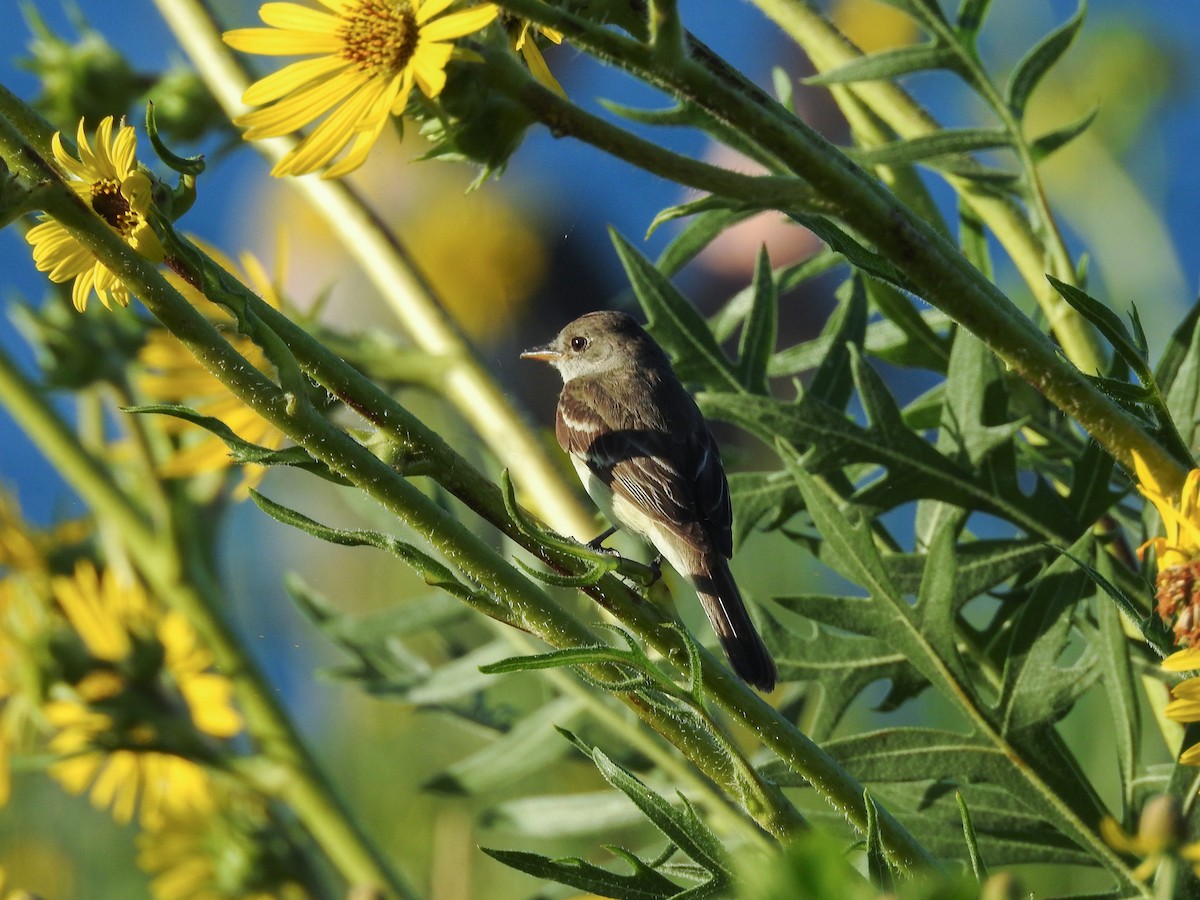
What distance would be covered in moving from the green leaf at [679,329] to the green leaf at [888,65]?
17 cm

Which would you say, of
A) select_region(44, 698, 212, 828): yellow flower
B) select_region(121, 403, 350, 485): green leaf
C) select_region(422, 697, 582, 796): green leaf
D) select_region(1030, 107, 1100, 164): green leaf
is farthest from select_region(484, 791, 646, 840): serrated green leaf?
select_region(121, 403, 350, 485): green leaf

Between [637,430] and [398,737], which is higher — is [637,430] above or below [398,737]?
above

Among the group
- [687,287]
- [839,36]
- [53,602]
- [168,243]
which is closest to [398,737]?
[53,602]

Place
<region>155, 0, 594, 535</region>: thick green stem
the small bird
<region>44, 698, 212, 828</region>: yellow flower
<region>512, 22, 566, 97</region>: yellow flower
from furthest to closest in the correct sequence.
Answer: <region>44, 698, 212, 828</region>: yellow flower < the small bird < <region>155, 0, 594, 535</region>: thick green stem < <region>512, 22, 566, 97</region>: yellow flower

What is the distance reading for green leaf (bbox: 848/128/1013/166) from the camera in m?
0.80

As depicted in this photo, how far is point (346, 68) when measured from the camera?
0.54m

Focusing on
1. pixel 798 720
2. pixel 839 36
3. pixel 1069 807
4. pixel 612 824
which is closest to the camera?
pixel 1069 807

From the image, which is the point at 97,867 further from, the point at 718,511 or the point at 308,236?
the point at 718,511

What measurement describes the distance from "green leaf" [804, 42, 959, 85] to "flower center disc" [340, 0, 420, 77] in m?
0.30

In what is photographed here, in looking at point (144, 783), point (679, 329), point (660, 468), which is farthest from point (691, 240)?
point (144, 783)

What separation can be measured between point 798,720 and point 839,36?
60 centimetres

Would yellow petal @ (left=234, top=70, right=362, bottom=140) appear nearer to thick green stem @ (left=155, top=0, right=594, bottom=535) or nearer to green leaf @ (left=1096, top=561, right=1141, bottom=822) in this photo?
green leaf @ (left=1096, top=561, right=1141, bottom=822)

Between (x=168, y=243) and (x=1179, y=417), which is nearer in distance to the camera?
(x=168, y=243)

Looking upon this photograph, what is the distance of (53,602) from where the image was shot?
4.59 feet
